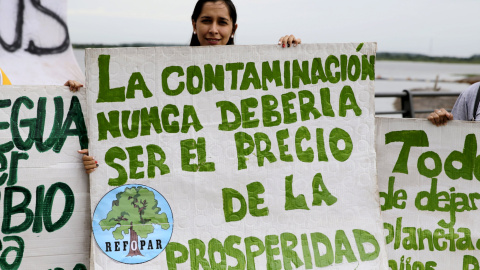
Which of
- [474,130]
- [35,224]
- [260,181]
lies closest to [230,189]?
[260,181]

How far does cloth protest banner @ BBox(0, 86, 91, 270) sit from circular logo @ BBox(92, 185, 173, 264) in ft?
0.50

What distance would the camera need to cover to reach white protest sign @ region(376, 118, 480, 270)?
3.66 m

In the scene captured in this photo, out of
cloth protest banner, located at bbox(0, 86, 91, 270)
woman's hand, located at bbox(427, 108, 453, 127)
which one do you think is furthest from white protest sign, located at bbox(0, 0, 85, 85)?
woman's hand, located at bbox(427, 108, 453, 127)

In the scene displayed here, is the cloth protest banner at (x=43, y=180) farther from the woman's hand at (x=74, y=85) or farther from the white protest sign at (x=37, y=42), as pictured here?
the white protest sign at (x=37, y=42)

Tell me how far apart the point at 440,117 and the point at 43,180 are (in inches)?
86.1

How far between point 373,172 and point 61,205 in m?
1.68

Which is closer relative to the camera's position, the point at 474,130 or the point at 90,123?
the point at 90,123

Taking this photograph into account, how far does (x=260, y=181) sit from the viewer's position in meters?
3.47

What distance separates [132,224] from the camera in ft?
11.0

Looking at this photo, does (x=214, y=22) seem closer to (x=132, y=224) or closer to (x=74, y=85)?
(x=74, y=85)

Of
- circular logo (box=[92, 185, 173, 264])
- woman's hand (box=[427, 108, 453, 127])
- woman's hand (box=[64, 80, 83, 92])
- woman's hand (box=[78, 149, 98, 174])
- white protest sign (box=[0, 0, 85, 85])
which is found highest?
white protest sign (box=[0, 0, 85, 85])

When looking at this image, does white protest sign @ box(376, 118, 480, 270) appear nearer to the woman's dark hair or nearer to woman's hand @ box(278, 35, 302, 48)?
woman's hand @ box(278, 35, 302, 48)

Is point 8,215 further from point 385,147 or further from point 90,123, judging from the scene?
point 385,147

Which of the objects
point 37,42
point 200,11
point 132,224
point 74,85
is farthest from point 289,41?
point 37,42
